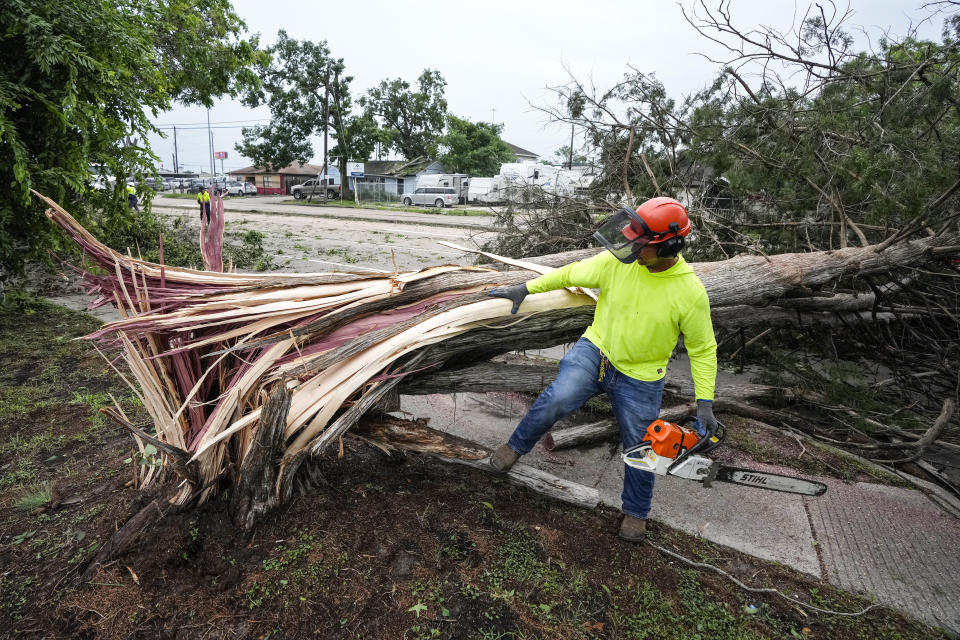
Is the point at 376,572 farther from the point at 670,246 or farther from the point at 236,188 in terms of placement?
the point at 236,188

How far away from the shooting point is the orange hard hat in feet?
7.44

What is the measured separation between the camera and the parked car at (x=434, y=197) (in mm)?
28406

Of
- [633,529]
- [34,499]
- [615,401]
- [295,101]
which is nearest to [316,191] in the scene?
[295,101]

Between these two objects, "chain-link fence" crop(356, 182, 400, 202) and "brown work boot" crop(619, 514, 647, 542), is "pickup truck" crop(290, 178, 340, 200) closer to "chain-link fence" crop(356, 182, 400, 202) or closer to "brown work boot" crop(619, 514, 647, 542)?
"chain-link fence" crop(356, 182, 400, 202)

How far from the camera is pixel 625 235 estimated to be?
2328mm

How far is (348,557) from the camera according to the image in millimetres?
2301

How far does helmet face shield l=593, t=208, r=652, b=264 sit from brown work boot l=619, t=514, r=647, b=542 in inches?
50.0

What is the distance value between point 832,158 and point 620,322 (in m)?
3.33

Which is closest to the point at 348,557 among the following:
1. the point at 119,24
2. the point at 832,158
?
the point at 832,158

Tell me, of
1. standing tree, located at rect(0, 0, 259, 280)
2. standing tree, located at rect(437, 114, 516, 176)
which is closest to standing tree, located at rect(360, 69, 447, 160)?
standing tree, located at rect(437, 114, 516, 176)

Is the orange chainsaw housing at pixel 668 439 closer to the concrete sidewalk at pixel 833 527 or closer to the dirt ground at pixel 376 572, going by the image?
the dirt ground at pixel 376 572

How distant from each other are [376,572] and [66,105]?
16.1 feet

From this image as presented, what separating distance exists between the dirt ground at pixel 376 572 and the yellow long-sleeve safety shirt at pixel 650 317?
866 mm

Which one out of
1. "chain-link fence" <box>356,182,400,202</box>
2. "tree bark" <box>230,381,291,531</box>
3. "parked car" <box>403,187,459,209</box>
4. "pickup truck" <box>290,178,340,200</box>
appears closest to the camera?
"tree bark" <box>230,381,291,531</box>
